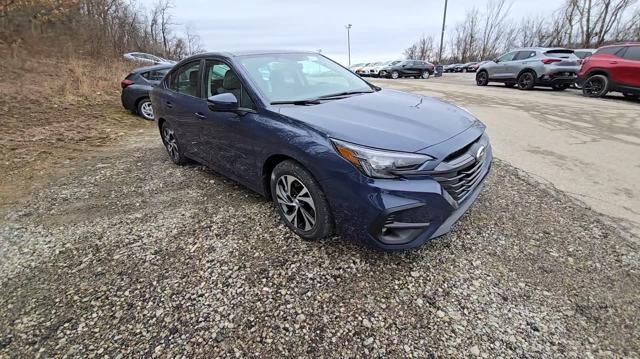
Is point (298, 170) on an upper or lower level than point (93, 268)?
upper

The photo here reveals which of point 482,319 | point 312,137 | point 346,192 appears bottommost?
point 482,319

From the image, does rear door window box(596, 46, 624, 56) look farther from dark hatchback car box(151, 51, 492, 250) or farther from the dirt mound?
the dirt mound

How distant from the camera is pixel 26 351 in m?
1.81

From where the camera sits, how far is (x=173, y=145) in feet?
14.7

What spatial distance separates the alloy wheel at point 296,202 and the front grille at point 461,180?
37.0 inches

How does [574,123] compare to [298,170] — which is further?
[574,123]

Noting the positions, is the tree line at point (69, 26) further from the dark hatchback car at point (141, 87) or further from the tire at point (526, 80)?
the tire at point (526, 80)

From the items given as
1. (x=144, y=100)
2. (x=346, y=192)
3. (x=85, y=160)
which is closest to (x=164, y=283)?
(x=346, y=192)

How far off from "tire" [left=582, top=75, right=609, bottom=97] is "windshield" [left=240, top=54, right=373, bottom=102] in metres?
10.8

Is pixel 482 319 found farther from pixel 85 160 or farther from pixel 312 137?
pixel 85 160

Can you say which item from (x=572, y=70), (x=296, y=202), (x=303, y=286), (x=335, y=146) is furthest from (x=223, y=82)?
(x=572, y=70)

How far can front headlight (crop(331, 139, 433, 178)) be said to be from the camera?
81.0 inches

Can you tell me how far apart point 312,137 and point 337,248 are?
0.91 meters

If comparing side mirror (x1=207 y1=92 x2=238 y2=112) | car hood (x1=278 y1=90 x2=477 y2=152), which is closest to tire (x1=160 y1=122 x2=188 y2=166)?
side mirror (x1=207 y1=92 x2=238 y2=112)
